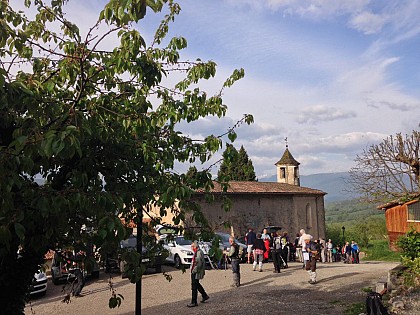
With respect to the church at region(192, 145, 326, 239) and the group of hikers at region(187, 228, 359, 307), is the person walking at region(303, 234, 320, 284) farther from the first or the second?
the church at region(192, 145, 326, 239)

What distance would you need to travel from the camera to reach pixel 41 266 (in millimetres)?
5641

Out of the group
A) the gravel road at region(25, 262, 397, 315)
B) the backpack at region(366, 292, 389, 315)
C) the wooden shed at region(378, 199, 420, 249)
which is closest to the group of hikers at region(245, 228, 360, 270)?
the gravel road at region(25, 262, 397, 315)

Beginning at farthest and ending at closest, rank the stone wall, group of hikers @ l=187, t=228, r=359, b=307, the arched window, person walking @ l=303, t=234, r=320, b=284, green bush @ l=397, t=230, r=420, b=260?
the arched window < the stone wall < person walking @ l=303, t=234, r=320, b=284 < group of hikers @ l=187, t=228, r=359, b=307 < green bush @ l=397, t=230, r=420, b=260

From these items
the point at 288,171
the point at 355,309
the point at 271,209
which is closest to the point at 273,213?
the point at 271,209

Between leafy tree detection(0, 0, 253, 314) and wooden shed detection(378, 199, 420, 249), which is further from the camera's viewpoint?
wooden shed detection(378, 199, 420, 249)

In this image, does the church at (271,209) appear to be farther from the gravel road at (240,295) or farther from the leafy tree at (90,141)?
the leafy tree at (90,141)

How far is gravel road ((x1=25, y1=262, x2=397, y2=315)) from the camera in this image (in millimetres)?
10836

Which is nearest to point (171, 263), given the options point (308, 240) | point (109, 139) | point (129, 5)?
point (308, 240)

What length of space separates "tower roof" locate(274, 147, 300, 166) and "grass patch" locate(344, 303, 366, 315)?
133 ft

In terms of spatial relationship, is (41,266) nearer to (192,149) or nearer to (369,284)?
(192,149)

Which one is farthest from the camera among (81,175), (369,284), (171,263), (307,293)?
(171,263)

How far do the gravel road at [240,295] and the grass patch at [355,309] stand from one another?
0.72ft

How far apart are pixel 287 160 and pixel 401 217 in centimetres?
1954

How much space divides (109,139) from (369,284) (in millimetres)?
11046
